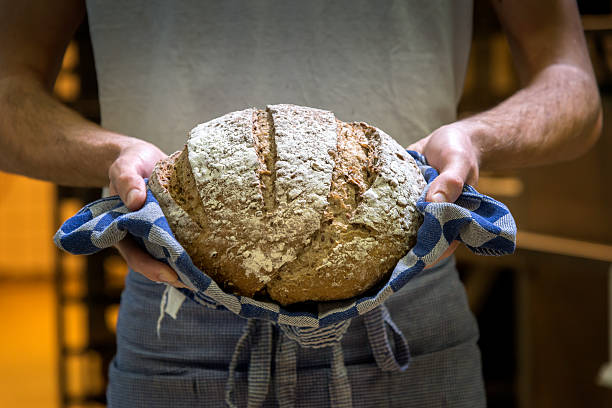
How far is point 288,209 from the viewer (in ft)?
2.96

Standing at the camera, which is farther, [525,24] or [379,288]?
[525,24]

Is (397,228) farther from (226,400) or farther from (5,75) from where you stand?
(5,75)

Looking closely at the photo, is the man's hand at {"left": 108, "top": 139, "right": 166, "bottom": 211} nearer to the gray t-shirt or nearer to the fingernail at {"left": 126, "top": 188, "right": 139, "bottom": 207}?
the fingernail at {"left": 126, "top": 188, "right": 139, "bottom": 207}

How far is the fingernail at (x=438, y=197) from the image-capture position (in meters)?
0.90

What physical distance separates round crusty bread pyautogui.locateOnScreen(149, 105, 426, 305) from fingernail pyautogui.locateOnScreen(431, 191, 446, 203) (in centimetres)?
6

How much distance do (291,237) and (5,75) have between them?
796 millimetres

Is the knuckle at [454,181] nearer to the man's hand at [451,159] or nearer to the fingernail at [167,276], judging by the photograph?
the man's hand at [451,159]

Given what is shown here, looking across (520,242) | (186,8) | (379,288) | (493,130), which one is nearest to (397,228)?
(379,288)

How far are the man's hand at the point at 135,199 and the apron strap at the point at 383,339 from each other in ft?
1.36

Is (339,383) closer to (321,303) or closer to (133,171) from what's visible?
(321,303)

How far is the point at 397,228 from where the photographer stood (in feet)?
3.05

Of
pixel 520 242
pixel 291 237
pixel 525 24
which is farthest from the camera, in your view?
pixel 520 242

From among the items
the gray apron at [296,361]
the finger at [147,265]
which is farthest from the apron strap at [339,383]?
the finger at [147,265]

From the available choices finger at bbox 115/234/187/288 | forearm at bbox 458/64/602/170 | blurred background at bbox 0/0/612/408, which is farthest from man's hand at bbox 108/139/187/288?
blurred background at bbox 0/0/612/408
